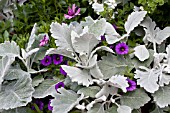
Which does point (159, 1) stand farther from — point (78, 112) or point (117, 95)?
point (78, 112)

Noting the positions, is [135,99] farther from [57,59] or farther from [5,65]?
[5,65]

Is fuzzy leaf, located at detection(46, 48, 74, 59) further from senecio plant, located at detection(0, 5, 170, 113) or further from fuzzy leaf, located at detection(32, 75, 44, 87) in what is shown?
fuzzy leaf, located at detection(32, 75, 44, 87)

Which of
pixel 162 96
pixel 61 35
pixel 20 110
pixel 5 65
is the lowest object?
pixel 20 110

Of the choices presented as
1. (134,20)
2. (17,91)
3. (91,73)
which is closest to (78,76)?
(91,73)

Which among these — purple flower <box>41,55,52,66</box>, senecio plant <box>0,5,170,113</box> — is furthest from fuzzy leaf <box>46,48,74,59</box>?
purple flower <box>41,55,52,66</box>

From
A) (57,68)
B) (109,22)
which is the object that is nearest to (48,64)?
(57,68)

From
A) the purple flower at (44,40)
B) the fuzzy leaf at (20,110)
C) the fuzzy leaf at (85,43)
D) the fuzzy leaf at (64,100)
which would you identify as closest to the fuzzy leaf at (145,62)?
the fuzzy leaf at (85,43)
